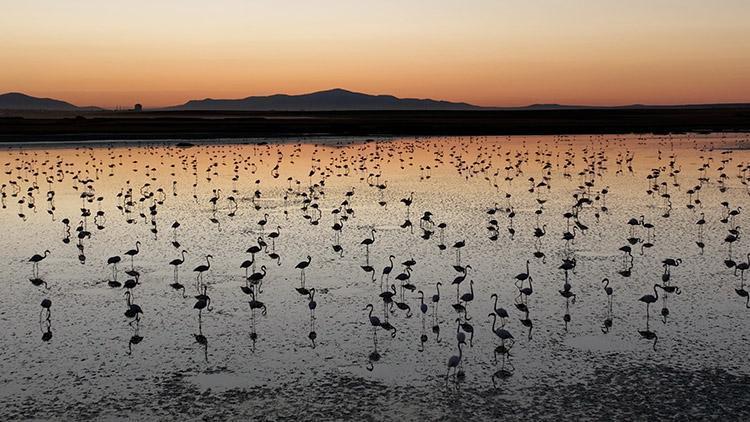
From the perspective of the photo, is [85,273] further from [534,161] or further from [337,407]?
[534,161]

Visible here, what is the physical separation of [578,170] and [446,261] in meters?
23.7

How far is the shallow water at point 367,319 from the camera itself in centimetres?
943

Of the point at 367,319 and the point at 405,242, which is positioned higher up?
the point at 405,242

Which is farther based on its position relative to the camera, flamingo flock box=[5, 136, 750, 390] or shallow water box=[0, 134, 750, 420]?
flamingo flock box=[5, 136, 750, 390]

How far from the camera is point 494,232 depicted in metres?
20.3

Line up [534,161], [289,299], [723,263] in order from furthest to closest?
[534,161] < [723,263] < [289,299]

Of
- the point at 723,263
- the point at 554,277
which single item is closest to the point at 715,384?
the point at 554,277

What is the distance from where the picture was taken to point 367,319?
41.9ft

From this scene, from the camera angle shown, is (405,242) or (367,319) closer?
(367,319)

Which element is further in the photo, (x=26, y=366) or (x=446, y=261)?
(x=446, y=261)

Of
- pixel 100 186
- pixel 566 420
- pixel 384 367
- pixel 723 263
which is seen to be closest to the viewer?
pixel 566 420

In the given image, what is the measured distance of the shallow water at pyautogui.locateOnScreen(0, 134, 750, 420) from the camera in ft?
30.9

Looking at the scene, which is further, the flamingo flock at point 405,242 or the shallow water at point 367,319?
the flamingo flock at point 405,242

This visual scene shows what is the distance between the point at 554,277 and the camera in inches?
606
